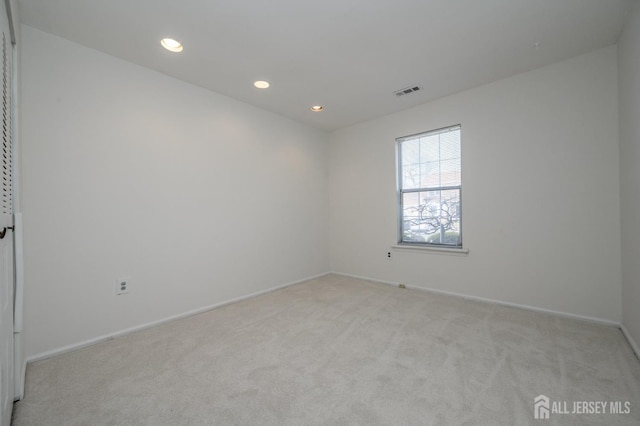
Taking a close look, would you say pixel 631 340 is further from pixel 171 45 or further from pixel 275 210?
pixel 171 45

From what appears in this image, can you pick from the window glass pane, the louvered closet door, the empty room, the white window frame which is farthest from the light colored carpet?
the window glass pane

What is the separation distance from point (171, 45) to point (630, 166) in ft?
13.0

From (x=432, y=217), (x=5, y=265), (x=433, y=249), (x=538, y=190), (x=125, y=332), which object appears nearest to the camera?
(x=5, y=265)

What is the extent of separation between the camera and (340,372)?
1842 mm

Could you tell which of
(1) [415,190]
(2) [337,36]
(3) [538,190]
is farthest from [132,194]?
(3) [538,190]

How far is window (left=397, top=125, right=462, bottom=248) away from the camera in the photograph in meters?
3.48

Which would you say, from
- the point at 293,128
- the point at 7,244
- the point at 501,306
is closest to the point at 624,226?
the point at 501,306

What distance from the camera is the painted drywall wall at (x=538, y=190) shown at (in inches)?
98.9

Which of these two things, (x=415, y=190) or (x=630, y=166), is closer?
(x=630, y=166)

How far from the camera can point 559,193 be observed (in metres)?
2.72

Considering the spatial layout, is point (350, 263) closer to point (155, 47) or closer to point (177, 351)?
point (177, 351)

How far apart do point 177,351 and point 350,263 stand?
2.95m

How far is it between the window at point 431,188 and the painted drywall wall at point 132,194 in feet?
6.22

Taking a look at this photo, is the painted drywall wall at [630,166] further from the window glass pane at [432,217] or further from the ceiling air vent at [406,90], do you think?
the ceiling air vent at [406,90]
